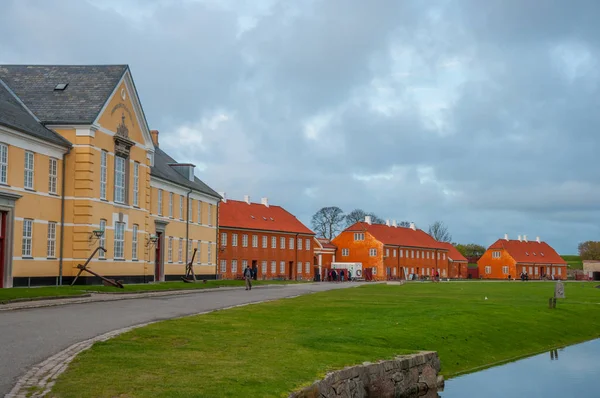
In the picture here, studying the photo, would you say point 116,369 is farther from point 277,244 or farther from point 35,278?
point 277,244

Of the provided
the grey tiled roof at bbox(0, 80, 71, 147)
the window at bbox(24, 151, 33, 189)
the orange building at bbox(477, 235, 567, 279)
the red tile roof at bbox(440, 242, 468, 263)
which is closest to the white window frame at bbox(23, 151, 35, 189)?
the window at bbox(24, 151, 33, 189)

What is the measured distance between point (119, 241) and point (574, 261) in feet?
524

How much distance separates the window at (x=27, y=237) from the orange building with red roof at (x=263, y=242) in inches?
1310

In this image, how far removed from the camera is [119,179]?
4425 cm

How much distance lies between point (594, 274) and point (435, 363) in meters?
130

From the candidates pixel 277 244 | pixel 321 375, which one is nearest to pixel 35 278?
pixel 321 375

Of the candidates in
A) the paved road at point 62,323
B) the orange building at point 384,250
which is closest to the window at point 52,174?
the paved road at point 62,323

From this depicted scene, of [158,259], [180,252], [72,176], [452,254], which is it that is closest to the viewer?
[72,176]

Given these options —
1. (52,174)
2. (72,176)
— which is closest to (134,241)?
(72,176)

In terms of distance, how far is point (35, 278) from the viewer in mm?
36938

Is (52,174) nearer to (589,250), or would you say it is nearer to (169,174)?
(169,174)

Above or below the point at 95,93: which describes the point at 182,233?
below

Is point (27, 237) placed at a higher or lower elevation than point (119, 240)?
lower

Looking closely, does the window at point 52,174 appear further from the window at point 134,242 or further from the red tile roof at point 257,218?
the red tile roof at point 257,218
